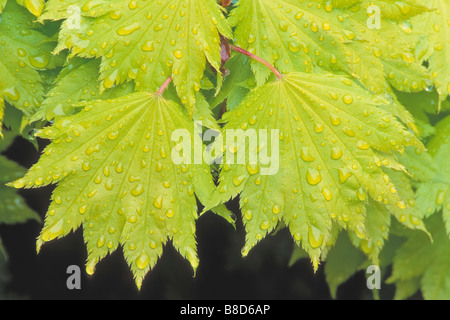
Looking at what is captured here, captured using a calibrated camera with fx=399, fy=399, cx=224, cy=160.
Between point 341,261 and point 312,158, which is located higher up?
point 312,158

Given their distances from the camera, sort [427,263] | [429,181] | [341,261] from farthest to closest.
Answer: [341,261], [427,263], [429,181]

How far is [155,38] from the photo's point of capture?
79cm

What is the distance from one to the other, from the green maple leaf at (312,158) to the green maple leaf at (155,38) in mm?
125

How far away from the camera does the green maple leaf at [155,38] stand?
778mm

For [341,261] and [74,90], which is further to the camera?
[341,261]

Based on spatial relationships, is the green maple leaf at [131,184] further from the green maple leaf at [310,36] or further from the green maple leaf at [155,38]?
the green maple leaf at [310,36]

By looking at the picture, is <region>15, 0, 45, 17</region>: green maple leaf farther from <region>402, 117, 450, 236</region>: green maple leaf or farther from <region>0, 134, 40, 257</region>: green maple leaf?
<region>402, 117, 450, 236</region>: green maple leaf

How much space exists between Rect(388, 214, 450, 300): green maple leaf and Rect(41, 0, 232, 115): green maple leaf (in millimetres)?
1011

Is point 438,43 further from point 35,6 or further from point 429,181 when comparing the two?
point 35,6

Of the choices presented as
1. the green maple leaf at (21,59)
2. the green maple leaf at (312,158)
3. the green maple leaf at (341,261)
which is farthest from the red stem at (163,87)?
the green maple leaf at (341,261)

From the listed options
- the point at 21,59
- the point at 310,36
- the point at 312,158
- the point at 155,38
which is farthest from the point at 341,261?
the point at 21,59

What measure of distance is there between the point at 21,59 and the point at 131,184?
37 cm

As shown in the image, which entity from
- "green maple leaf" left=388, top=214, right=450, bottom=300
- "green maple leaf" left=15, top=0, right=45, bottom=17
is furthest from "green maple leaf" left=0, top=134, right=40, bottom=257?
"green maple leaf" left=388, top=214, right=450, bottom=300

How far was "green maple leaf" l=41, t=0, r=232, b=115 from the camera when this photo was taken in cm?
78
